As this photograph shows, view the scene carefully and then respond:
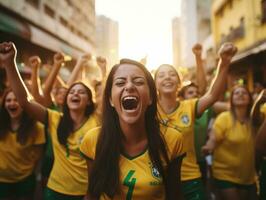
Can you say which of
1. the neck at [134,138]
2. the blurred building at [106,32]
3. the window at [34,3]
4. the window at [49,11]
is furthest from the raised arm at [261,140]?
the blurred building at [106,32]

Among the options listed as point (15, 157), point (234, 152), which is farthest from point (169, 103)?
point (15, 157)

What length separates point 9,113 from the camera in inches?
159

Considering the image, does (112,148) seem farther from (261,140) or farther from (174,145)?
(261,140)

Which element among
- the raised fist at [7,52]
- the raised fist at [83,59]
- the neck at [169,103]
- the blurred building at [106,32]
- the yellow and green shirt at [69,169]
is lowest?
the yellow and green shirt at [69,169]

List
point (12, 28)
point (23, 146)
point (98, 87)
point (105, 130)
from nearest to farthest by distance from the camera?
point (105, 130), point (23, 146), point (98, 87), point (12, 28)

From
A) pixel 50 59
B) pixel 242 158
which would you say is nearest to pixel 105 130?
pixel 242 158

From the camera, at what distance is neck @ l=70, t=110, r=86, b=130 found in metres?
3.81

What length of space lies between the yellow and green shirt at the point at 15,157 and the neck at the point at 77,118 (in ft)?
1.73

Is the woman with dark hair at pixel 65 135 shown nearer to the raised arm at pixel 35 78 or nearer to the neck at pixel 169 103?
the raised arm at pixel 35 78

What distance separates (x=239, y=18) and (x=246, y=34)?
1.98 m

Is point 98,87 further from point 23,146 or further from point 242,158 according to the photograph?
point 242,158

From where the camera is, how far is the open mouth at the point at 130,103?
92.3 inches

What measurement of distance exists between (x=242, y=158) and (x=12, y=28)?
10808mm

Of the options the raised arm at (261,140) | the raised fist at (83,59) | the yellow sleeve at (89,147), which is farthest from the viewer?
the raised fist at (83,59)
